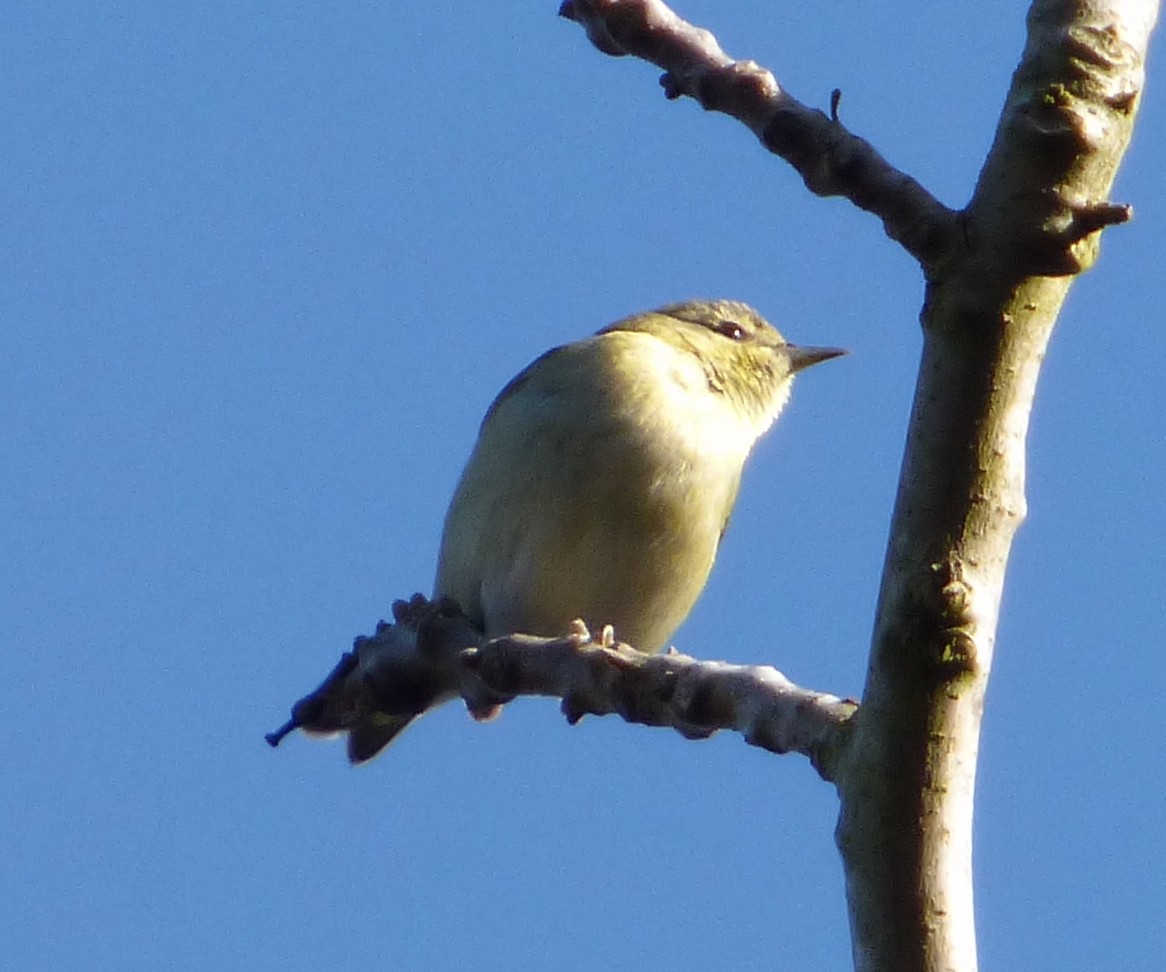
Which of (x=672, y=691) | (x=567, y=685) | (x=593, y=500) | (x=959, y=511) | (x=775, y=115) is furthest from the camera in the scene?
(x=593, y=500)

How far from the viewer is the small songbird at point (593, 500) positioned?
6.30m

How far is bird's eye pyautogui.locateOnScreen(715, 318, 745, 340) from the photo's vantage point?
26.4ft

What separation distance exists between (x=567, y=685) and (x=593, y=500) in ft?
8.76

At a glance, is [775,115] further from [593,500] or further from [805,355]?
[805,355]

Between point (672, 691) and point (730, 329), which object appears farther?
point (730, 329)

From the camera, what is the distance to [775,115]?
3000 mm

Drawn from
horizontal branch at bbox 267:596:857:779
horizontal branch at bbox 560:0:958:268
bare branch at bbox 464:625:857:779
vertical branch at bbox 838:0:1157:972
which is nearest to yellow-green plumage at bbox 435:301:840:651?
horizontal branch at bbox 267:596:857:779

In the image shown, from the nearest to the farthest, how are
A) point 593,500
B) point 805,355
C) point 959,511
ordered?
point 959,511 < point 593,500 < point 805,355

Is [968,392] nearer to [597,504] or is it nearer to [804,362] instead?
[597,504]

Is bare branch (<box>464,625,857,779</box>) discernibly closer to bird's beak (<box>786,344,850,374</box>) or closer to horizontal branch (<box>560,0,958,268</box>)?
horizontal branch (<box>560,0,958,268</box>)

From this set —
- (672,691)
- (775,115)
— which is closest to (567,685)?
(672,691)

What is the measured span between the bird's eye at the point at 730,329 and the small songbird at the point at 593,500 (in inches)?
39.1

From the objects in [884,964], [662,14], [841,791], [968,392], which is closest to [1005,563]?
[968,392]

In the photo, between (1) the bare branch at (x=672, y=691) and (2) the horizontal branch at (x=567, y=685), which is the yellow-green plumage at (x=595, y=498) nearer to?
(2) the horizontal branch at (x=567, y=685)
